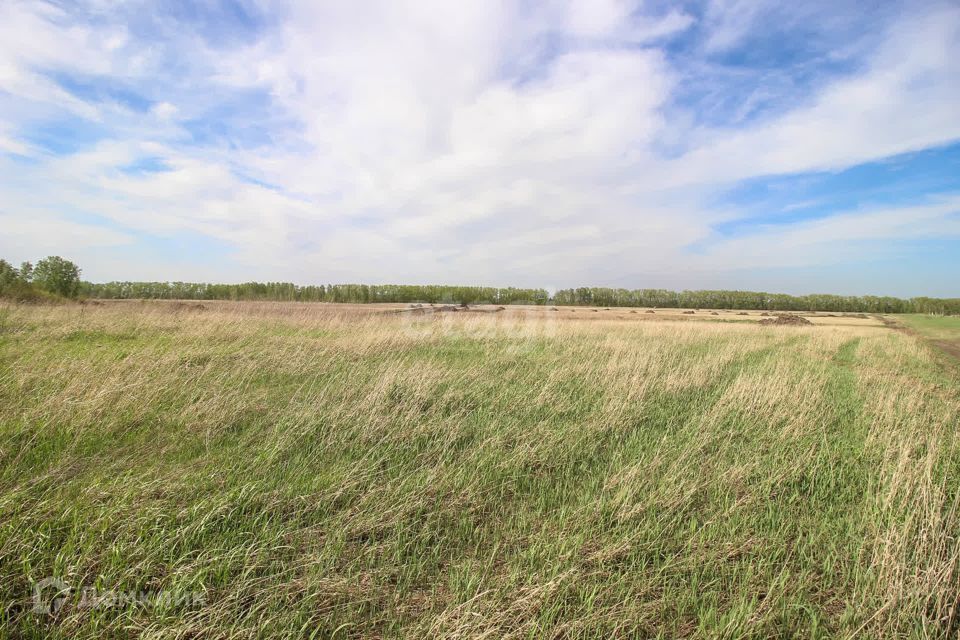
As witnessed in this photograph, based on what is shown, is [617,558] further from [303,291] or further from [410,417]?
[303,291]

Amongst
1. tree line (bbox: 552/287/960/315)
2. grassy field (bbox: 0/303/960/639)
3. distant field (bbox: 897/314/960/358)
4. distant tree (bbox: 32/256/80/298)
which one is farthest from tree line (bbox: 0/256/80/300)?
tree line (bbox: 552/287/960/315)

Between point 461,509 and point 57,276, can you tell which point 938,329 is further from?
point 57,276

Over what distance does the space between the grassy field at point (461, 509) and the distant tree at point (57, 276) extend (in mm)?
38629

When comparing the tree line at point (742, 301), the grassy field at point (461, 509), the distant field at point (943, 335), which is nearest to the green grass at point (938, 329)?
the distant field at point (943, 335)

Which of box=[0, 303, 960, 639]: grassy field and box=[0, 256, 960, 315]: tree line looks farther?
box=[0, 256, 960, 315]: tree line

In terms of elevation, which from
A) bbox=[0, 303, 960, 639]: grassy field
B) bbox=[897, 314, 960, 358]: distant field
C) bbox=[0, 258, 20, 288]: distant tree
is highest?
bbox=[0, 258, 20, 288]: distant tree

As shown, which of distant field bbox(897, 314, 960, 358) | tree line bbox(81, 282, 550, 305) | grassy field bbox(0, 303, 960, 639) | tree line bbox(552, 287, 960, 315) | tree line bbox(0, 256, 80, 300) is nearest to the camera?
grassy field bbox(0, 303, 960, 639)

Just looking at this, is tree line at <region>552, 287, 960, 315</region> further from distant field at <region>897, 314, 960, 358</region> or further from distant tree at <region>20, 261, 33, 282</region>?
distant tree at <region>20, 261, 33, 282</region>

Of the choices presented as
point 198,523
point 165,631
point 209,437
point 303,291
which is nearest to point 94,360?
point 209,437

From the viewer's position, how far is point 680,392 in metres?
8.46

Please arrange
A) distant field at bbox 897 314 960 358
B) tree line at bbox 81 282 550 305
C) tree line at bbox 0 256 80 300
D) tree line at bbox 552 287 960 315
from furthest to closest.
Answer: tree line at bbox 552 287 960 315
tree line at bbox 81 282 550 305
tree line at bbox 0 256 80 300
distant field at bbox 897 314 960 358

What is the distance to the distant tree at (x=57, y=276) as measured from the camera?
111 feet

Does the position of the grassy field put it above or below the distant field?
above

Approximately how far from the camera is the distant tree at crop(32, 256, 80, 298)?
111 feet
